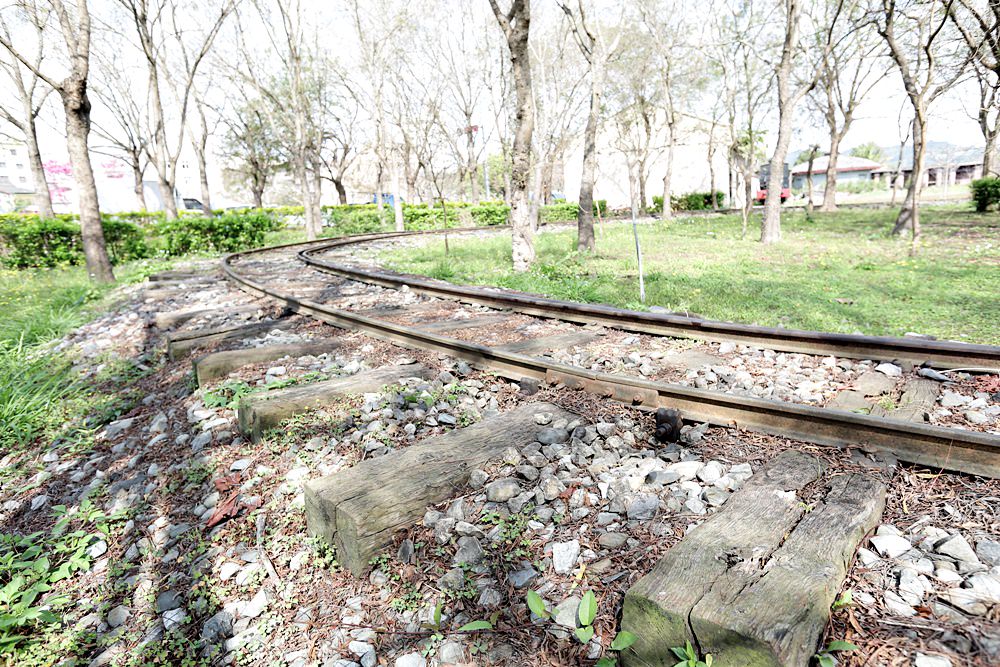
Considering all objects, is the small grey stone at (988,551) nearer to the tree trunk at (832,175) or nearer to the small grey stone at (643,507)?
the small grey stone at (643,507)

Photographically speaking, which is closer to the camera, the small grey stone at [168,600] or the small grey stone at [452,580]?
the small grey stone at [452,580]

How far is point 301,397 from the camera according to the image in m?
2.93

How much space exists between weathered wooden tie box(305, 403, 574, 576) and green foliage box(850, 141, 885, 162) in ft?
341

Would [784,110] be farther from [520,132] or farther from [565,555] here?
[565,555]

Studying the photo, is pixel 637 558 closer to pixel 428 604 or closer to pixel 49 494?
pixel 428 604

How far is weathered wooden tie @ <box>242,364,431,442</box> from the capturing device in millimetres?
2760

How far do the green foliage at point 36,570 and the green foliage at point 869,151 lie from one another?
105 m

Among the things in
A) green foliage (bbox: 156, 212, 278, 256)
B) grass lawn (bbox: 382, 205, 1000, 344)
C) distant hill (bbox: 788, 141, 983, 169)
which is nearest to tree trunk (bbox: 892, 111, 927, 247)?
grass lawn (bbox: 382, 205, 1000, 344)

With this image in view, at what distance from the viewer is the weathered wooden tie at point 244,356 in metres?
3.61

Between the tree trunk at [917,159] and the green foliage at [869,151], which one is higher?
the green foliage at [869,151]

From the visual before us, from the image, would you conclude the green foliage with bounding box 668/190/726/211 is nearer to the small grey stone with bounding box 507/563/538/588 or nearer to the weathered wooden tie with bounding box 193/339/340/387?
the weathered wooden tie with bounding box 193/339/340/387

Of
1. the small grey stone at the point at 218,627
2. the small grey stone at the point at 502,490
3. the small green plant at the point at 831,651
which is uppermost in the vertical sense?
the small grey stone at the point at 502,490

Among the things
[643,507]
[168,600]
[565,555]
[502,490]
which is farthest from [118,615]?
[643,507]

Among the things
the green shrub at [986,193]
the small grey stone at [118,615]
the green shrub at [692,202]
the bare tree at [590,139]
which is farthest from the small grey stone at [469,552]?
the green shrub at [692,202]
